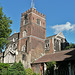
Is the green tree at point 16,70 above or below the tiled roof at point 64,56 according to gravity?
below

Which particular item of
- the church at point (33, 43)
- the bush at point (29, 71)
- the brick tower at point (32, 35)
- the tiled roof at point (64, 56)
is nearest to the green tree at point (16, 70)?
the bush at point (29, 71)

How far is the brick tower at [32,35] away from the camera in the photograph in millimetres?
31852

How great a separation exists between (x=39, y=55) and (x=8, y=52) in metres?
8.43

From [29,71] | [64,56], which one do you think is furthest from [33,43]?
[64,56]

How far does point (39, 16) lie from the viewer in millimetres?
37938

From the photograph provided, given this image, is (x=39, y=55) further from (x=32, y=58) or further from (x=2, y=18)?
(x=2, y=18)

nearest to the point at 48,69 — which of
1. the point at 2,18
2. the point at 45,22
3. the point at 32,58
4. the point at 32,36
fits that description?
→ the point at 32,58

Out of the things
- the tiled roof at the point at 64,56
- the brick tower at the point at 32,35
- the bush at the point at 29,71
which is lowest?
the bush at the point at 29,71

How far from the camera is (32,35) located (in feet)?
111

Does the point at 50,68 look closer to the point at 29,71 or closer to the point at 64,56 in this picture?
the point at 64,56

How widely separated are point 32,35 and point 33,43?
2.29 meters

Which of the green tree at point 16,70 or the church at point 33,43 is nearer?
the green tree at point 16,70

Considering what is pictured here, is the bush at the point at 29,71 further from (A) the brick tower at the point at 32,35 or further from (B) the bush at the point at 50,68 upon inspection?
(B) the bush at the point at 50,68

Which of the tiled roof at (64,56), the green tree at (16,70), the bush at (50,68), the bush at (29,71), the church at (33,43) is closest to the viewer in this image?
the green tree at (16,70)
